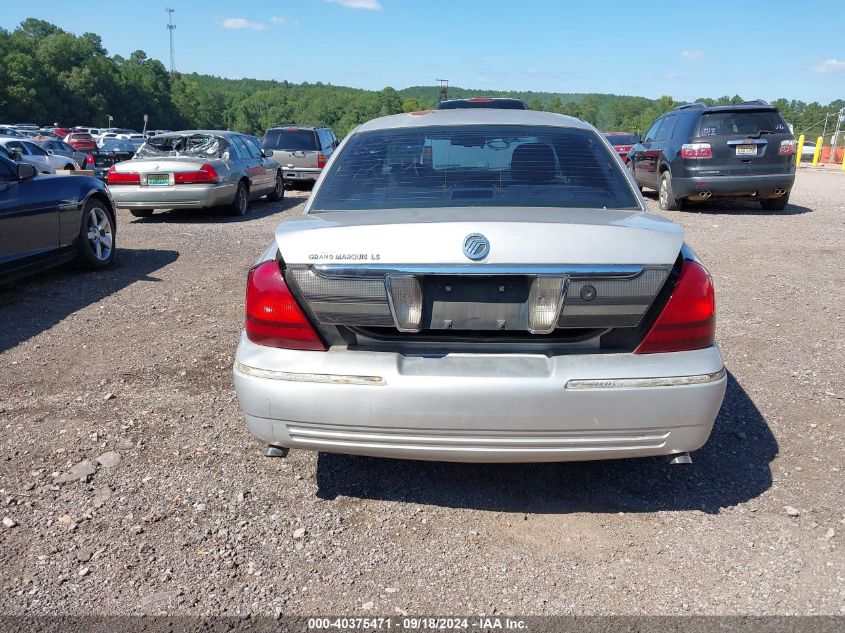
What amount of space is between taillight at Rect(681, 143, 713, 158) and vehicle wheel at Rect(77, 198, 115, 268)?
9.20m

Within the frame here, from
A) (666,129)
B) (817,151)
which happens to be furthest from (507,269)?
(817,151)

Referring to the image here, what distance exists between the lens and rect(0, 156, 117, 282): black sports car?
652 cm

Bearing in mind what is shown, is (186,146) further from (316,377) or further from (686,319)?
(686,319)

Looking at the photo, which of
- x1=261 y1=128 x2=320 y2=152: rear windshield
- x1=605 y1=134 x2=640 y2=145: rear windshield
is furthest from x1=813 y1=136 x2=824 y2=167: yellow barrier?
x1=261 y1=128 x2=320 y2=152: rear windshield

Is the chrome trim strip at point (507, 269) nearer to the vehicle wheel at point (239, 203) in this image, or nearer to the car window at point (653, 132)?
the vehicle wheel at point (239, 203)

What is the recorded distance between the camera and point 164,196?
1197cm

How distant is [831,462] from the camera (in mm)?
3604

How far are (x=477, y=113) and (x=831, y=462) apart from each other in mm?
2589

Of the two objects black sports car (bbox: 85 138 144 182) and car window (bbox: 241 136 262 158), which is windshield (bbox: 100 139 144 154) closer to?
black sports car (bbox: 85 138 144 182)

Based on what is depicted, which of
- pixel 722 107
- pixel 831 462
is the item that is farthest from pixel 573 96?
pixel 831 462

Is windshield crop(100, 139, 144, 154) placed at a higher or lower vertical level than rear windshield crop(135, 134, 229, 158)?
lower

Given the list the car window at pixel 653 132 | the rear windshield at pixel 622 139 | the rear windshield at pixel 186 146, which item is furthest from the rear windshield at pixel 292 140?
the rear windshield at pixel 622 139

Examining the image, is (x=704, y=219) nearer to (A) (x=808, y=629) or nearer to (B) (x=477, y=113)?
(B) (x=477, y=113)

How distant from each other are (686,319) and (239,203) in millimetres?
11412
